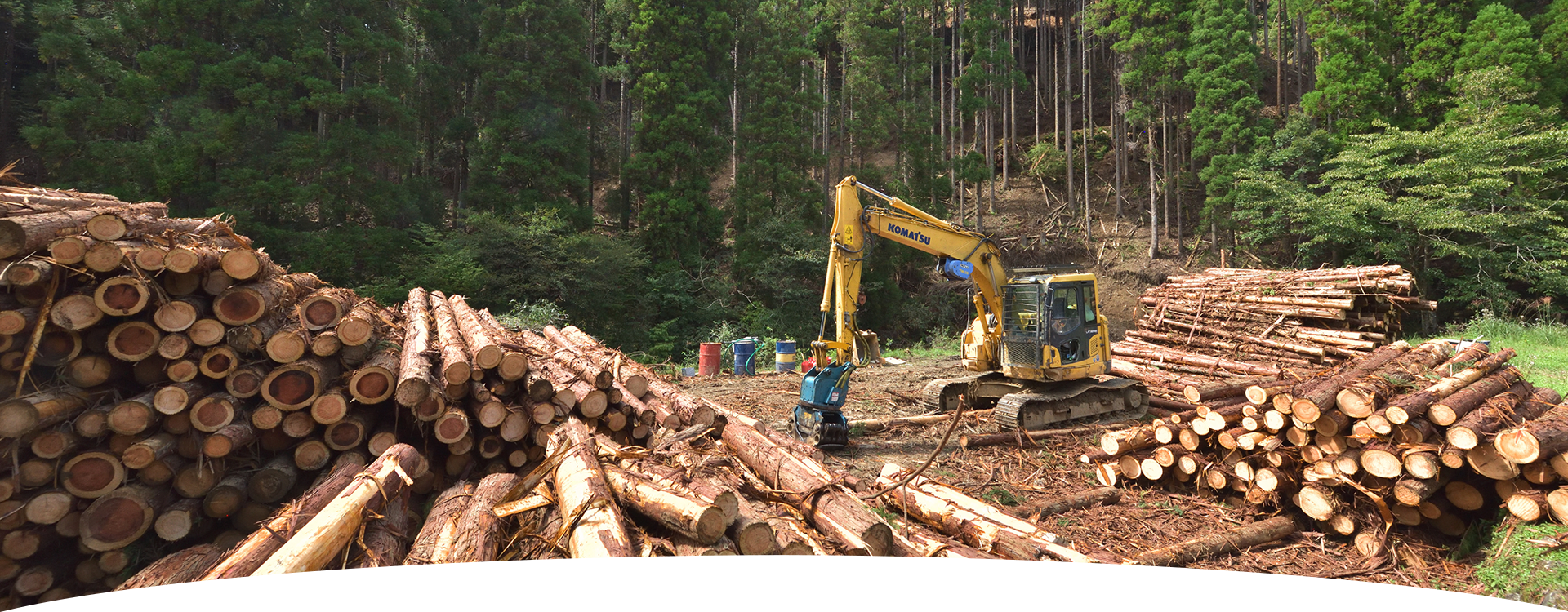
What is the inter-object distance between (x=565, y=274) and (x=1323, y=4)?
27644 millimetres

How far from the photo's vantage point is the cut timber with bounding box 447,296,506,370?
562 centimetres

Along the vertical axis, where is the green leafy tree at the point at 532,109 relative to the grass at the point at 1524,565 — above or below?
above

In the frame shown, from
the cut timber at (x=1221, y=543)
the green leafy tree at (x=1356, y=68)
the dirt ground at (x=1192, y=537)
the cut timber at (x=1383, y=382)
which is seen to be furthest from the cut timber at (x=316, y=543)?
the green leafy tree at (x=1356, y=68)

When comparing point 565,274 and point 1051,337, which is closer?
point 1051,337

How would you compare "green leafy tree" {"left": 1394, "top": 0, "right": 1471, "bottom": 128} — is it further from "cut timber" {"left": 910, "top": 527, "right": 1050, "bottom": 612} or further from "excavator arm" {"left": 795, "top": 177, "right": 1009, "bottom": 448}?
"cut timber" {"left": 910, "top": 527, "right": 1050, "bottom": 612}

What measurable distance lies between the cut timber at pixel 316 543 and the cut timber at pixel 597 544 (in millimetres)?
1115

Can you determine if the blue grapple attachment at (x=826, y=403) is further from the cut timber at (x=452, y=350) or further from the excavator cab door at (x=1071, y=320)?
the cut timber at (x=452, y=350)

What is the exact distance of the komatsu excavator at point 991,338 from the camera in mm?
8695

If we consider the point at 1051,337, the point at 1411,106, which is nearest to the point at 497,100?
the point at 1051,337

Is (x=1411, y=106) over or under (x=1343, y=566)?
over

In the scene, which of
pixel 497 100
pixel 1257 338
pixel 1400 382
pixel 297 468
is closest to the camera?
pixel 297 468

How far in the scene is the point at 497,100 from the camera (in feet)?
74.3

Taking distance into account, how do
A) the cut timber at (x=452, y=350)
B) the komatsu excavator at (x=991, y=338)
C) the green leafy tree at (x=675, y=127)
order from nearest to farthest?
the cut timber at (x=452, y=350) < the komatsu excavator at (x=991, y=338) < the green leafy tree at (x=675, y=127)

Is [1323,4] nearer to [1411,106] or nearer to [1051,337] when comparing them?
[1411,106]
